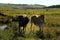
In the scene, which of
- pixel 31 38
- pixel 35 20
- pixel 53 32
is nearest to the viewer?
pixel 31 38

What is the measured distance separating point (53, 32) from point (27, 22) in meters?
1.97

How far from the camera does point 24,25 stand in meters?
13.1

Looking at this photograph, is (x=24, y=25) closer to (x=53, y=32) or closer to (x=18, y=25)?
(x=18, y=25)

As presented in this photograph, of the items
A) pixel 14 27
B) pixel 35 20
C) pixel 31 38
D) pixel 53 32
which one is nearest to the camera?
pixel 31 38

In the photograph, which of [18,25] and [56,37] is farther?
[18,25]

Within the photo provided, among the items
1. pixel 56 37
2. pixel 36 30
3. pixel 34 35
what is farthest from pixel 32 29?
pixel 56 37

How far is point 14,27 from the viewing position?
13.2 metres

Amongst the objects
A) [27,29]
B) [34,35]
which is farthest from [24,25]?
[34,35]

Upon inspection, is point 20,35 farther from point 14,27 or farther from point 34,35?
point 14,27

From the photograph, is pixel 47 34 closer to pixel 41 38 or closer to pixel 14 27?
pixel 41 38

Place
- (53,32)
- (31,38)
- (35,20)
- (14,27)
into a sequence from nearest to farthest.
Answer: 1. (31,38)
2. (53,32)
3. (14,27)
4. (35,20)

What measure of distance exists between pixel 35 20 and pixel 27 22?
2.56ft

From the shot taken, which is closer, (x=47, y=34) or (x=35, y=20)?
(x=47, y=34)

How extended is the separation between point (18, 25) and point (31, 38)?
7.43 feet
